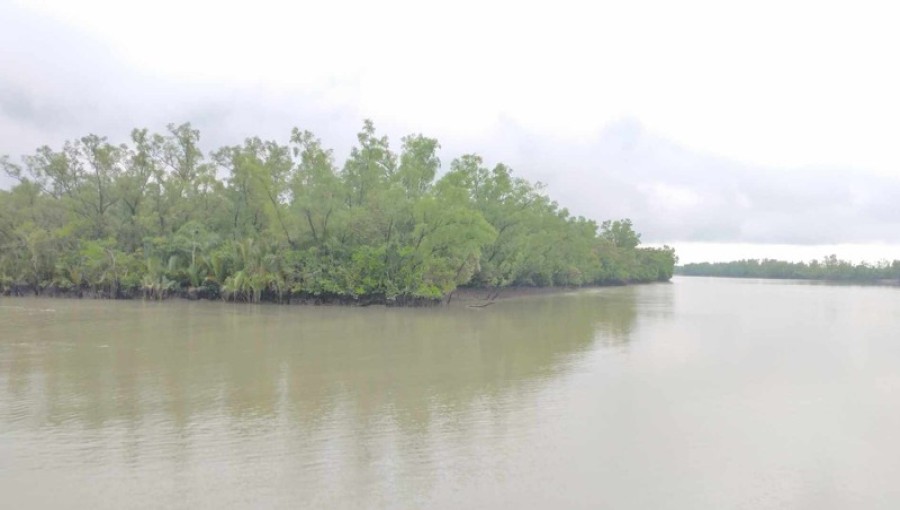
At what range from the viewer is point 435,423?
28.1 ft

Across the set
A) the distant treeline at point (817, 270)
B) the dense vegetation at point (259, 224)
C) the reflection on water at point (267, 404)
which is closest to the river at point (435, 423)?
the reflection on water at point (267, 404)

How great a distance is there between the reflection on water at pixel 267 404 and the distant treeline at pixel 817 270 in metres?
121

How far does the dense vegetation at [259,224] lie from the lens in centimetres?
3234

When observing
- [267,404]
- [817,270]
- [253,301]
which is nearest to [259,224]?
[253,301]

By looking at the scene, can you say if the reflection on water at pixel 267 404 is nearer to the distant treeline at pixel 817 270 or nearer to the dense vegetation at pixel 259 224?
the dense vegetation at pixel 259 224

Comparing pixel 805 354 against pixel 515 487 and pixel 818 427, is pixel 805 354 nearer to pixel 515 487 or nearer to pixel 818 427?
pixel 818 427

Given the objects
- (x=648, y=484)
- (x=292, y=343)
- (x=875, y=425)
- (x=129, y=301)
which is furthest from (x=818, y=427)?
(x=129, y=301)

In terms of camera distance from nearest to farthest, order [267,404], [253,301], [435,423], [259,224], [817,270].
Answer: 1. [435,423]
2. [267,404]
3. [253,301]
4. [259,224]
5. [817,270]

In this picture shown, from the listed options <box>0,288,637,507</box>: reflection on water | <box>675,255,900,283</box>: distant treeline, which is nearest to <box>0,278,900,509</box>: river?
<box>0,288,637,507</box>: reflection on water

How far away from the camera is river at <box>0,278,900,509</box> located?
6.12 meters

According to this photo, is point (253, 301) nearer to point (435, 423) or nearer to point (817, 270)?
point (435, 423)

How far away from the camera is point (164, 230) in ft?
127

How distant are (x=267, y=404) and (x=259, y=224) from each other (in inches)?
1196

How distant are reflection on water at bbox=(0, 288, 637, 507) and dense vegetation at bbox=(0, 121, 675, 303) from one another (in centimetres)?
1201
